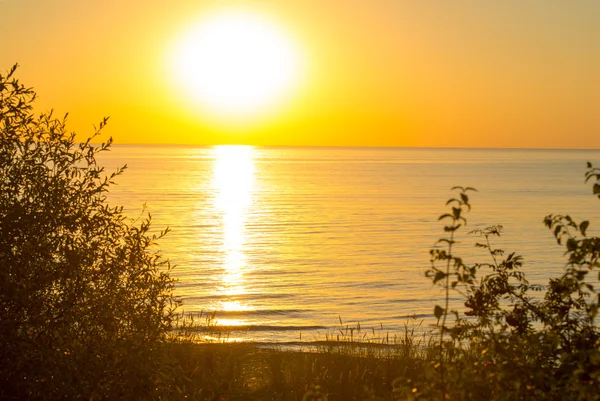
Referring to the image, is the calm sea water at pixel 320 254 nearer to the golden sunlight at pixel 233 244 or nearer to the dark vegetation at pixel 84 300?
the golden sunlight at pixel 233 244

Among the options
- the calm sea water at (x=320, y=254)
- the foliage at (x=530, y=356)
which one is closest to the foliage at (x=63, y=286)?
the foliage at (x=530, y=356)

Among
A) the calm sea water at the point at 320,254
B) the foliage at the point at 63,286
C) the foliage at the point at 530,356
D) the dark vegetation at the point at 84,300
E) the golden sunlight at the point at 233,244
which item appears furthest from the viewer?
the golden sunlight at the point at 233,244

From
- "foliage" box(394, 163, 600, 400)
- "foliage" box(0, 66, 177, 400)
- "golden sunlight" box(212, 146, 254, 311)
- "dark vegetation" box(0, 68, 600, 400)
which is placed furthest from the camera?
"golden sunlight" box(212, 146, 254, 311)

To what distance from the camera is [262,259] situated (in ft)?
121

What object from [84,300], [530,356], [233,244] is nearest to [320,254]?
[233,244]

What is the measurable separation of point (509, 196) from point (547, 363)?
75.3 meters

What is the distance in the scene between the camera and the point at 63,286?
909 centimetres

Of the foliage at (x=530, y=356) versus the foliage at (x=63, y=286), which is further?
the foliage at (x=63, y=286)

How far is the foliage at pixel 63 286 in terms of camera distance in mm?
8586

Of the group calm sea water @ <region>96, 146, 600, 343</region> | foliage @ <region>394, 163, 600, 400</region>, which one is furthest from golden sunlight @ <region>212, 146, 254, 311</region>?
foliage @ <region>394, 163, 600, 400</region>

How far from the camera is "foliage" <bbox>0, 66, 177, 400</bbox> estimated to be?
338 inches

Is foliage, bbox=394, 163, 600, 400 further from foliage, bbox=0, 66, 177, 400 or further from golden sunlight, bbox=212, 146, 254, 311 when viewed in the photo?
golden sunlight, bbox=212, 146, 254, 311

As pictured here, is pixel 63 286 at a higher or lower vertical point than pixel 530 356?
higher

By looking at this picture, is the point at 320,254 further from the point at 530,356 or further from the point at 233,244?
the point at 530,356
